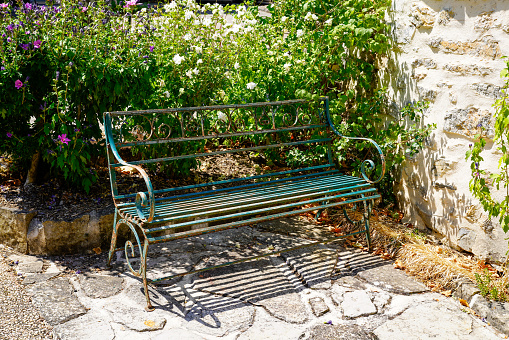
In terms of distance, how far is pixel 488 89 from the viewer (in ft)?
10.4

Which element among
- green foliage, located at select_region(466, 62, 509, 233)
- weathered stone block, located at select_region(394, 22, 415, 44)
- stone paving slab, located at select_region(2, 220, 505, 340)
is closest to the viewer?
stone paving slab, located at select_region(2, 220, 505, 340)

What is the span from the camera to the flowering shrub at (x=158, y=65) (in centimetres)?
345

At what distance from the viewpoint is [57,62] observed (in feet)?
11.2

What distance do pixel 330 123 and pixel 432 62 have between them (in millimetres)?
906

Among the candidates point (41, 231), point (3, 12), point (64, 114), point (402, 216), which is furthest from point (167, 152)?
point (402, 216)

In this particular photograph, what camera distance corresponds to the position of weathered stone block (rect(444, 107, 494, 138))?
317 centimetres

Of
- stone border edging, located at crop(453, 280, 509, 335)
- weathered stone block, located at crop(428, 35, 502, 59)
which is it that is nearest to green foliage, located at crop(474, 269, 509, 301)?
stone border edging, located at crop(453, 280, 509, 335)

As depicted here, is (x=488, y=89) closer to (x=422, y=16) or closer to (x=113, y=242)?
(x=422, y=16)

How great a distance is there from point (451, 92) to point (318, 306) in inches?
68.7

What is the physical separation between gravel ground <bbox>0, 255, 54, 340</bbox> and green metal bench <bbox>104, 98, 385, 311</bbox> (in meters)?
0.57

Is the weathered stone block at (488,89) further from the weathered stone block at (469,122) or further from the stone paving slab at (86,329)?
the stone paving slab at (86,329)

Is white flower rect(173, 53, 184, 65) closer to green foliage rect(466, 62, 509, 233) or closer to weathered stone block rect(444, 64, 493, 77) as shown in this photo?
weathered stone block rect(444, 64, 493, 77)

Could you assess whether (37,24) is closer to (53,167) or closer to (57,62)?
(57,62)

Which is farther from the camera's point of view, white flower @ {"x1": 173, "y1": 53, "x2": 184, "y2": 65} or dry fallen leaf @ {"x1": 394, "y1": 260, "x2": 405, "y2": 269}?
white flower @ {"x1": 173, "y1": 53, "x2": 184, "y2": 65}
